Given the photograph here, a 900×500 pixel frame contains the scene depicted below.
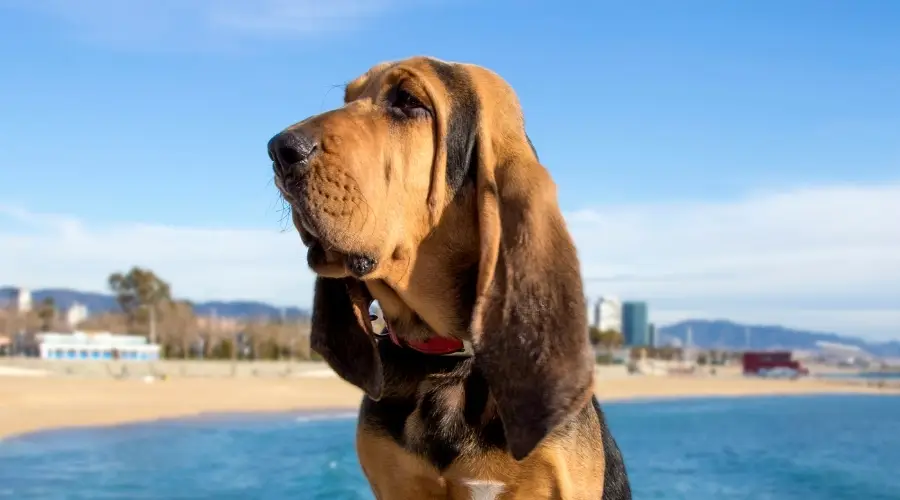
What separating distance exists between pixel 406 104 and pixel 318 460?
819 inches

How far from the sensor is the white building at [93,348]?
65.8 metres

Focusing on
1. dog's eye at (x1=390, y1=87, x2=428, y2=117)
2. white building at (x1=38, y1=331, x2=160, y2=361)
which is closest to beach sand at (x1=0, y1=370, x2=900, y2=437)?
white building at (x1=38, y1=331, x2=160, y2=361)

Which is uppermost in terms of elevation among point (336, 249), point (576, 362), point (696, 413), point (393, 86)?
point (393, 86)

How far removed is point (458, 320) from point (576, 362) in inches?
21.7

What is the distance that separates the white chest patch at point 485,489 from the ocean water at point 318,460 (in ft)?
48.3

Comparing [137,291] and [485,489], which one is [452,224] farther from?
[137,291]

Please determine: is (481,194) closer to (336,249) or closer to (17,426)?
(336,249)

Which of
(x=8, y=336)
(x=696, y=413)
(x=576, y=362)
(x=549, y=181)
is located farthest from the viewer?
(x=8, y=336)

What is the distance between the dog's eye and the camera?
11.1 ft

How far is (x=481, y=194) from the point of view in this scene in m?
3.29

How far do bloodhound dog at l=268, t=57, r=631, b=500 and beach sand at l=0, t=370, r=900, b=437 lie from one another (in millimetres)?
25516

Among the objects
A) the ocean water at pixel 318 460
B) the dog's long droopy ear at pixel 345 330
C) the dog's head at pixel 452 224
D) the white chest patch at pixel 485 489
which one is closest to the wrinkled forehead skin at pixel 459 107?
the dog's head at pixel 452 224

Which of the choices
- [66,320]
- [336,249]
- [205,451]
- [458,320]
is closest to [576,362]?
[458,320]

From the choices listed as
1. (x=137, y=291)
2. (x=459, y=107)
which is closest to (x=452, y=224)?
(x=459, y=107)
